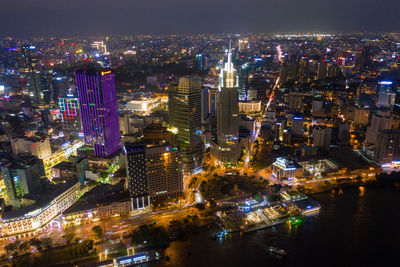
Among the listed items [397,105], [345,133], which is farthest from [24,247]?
[397,105]

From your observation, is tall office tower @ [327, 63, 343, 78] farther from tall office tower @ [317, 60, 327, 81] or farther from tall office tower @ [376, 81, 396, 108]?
tall office tower @ [376, 81, 396, 108]

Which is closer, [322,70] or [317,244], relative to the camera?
[317,244]

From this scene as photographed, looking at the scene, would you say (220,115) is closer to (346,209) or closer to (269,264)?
(346,209)

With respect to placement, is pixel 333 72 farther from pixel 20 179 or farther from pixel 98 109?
pixel 20 179

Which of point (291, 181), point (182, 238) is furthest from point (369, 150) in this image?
point (182, 238)

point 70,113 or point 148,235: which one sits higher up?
point 70,113

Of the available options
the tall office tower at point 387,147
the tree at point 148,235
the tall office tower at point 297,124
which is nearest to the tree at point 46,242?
the tree at point 148,235
